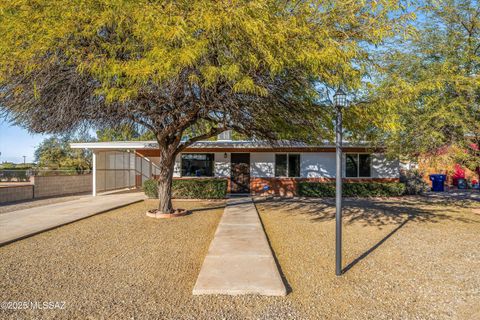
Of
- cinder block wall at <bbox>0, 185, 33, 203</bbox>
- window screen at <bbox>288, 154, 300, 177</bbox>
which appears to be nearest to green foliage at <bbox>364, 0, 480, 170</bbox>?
window screen at <bbox>288, 154, 300, 177</bbox>

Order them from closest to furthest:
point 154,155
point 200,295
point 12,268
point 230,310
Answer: point 230,310, point 200,295, point 12,268, point 154,155

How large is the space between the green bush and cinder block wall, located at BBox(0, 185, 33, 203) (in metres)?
14.3

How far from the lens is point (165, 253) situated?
6.62 meters

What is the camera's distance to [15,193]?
15.6 metres

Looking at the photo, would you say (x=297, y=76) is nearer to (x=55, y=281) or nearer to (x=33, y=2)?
(x=33, y=2)

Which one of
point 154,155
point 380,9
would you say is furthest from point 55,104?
point 154,155

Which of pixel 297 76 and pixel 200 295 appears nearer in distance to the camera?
pixel 200 295

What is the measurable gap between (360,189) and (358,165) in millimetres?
1663

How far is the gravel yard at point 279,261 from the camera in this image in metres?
4.10

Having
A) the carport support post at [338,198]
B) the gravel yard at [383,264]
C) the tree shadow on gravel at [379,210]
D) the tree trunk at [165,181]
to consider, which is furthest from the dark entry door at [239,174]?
the carport support post at [338,198]

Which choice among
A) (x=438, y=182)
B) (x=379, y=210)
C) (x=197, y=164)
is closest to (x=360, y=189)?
(x=379, y=210)

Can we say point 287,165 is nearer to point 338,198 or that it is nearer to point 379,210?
point 379,210

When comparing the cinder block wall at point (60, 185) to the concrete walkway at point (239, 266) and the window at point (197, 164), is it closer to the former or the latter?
the window at point (197, 164)

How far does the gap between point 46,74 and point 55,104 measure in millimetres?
1087
